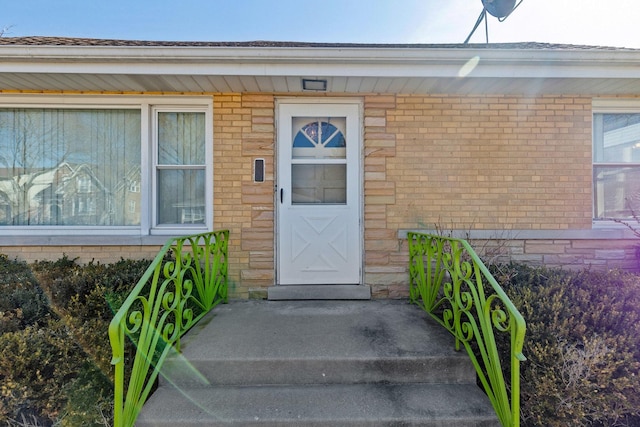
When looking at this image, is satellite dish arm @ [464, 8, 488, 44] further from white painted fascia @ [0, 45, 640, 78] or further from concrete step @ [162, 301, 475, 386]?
concrete step @ [162, 301, 475, 386]

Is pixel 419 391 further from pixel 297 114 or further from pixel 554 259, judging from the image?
pixel 297 114

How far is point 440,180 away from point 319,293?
198 centimetres

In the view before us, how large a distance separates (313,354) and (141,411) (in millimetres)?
1155

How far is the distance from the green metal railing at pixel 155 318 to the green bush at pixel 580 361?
2460 mm

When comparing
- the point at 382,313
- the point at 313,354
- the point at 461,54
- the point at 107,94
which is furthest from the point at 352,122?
the point at 107,94

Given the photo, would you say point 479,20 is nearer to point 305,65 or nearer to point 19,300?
point 305,65

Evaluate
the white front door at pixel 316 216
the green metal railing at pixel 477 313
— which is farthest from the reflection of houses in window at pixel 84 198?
the green metal railing at pixel 477 313

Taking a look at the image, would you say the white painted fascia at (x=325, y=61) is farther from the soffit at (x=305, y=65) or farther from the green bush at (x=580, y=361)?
the green bush at (x=580, y=361)

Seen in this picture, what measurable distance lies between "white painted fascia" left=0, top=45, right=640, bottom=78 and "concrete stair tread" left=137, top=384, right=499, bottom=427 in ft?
9.33

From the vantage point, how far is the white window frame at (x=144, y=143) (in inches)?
148

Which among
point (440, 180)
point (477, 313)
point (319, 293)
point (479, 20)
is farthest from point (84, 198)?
point (479, 20)

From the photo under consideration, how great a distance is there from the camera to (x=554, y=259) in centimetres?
384

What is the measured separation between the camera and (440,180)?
150 inches

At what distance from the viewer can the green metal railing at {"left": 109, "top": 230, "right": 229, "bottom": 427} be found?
1.84 meters
